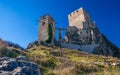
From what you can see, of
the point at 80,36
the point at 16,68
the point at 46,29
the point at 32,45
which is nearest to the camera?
the point at 16,68

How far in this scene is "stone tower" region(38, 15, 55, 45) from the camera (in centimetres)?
8026

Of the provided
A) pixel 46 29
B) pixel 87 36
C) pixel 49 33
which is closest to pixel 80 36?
pixel 87 36

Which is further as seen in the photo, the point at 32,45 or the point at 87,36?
the point at 87,36

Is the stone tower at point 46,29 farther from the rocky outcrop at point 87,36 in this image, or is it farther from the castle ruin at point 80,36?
the rocky outcrop at point 87,36

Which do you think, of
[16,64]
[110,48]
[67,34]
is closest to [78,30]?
[67,34]

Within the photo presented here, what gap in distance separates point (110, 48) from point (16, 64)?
7610 cm

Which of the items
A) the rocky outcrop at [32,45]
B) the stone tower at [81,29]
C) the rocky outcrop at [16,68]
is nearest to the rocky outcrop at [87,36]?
the stone tower at [81,29]

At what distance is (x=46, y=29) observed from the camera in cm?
8350

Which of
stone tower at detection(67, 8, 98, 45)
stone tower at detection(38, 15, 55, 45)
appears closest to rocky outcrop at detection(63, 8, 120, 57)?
stone tower at detection(67, 8, 98, 45)

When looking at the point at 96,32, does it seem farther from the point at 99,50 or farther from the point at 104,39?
the point at 99,50

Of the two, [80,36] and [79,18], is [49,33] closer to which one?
[80,36]

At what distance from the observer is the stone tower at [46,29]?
8026cm

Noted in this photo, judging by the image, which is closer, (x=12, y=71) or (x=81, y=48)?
(x=12, y=71)

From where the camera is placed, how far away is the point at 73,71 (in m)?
25.2
